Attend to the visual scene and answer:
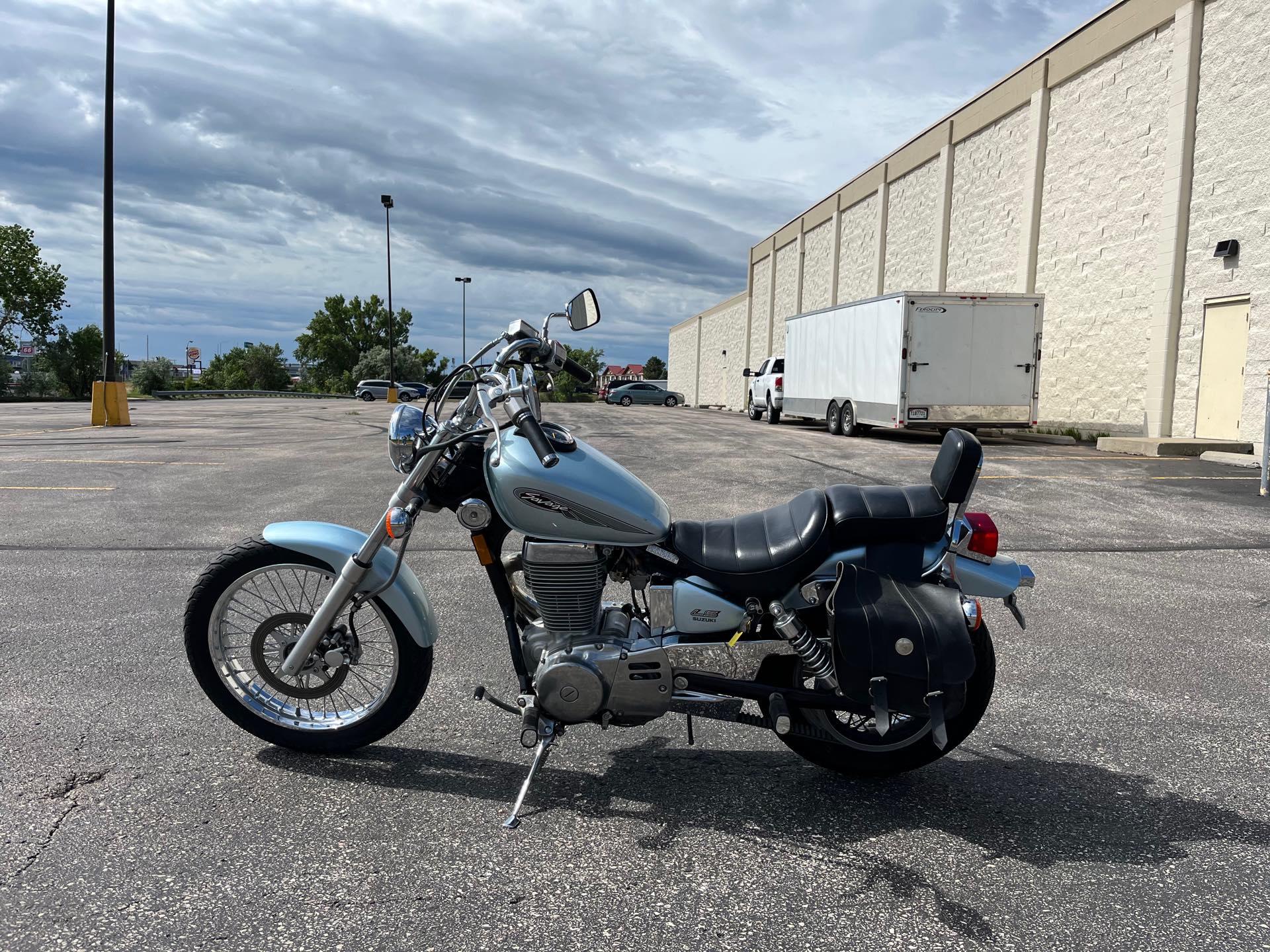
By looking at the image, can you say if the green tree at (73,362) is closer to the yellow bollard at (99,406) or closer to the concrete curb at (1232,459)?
the yellow bollard at (99,406)

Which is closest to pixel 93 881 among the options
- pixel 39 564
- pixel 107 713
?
pixel 107 713

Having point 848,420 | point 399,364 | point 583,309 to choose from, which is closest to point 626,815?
point 583,309

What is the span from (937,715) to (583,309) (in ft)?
5.74

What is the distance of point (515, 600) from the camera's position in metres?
3.15

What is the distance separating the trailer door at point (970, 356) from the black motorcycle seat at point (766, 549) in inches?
609

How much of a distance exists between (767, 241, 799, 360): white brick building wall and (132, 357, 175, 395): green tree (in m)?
37.6

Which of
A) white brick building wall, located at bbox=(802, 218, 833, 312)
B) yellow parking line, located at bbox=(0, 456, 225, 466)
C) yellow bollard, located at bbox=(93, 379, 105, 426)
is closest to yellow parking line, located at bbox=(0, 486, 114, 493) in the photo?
yellow parking line, located at bbox=(0, 456, 225, 466)

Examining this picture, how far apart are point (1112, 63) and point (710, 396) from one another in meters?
40.9

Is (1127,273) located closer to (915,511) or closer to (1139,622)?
(1139,622)

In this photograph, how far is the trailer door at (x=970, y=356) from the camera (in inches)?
694

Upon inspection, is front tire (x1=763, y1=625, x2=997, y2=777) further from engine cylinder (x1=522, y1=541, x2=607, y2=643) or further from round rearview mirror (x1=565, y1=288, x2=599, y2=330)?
round rearview mirror (x1=565, y1=288, x2=599, y2=330)

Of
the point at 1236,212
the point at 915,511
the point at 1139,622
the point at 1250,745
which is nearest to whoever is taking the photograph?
the point at 915,511

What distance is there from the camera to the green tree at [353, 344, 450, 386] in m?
80.1

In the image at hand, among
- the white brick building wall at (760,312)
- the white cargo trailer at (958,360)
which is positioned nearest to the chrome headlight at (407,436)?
the white cargo trailer at (958,360)
